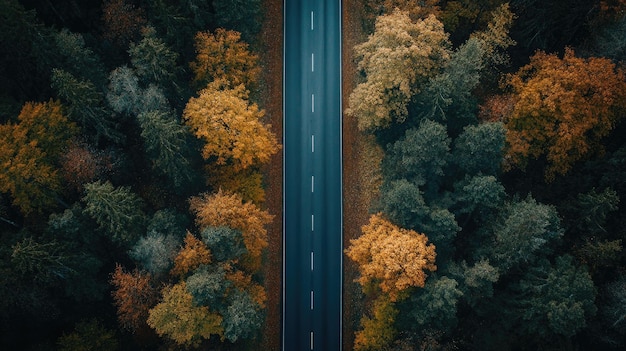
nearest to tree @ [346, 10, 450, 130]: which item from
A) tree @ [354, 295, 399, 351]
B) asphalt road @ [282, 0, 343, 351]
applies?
asphalt road @ [282, 0, 343, 351]

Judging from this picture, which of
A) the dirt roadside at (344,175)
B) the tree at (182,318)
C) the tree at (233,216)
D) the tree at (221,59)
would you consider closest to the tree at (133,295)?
the tree at (182,318)

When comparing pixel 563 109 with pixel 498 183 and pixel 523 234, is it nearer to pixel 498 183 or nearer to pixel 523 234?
pixel 498 183

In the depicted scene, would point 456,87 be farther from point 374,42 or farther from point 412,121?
point 374,42

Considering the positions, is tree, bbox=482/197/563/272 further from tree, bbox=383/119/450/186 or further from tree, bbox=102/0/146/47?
tree, bbox=102/0/146/47

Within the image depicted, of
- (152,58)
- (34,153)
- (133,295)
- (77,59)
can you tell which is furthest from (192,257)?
(77,59)

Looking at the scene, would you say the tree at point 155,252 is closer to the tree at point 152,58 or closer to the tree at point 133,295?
the tree at point 133,295

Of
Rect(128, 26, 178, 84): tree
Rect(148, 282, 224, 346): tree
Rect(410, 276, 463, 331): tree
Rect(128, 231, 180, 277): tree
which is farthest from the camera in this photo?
Rect(128, 26, 178, 84): tree
